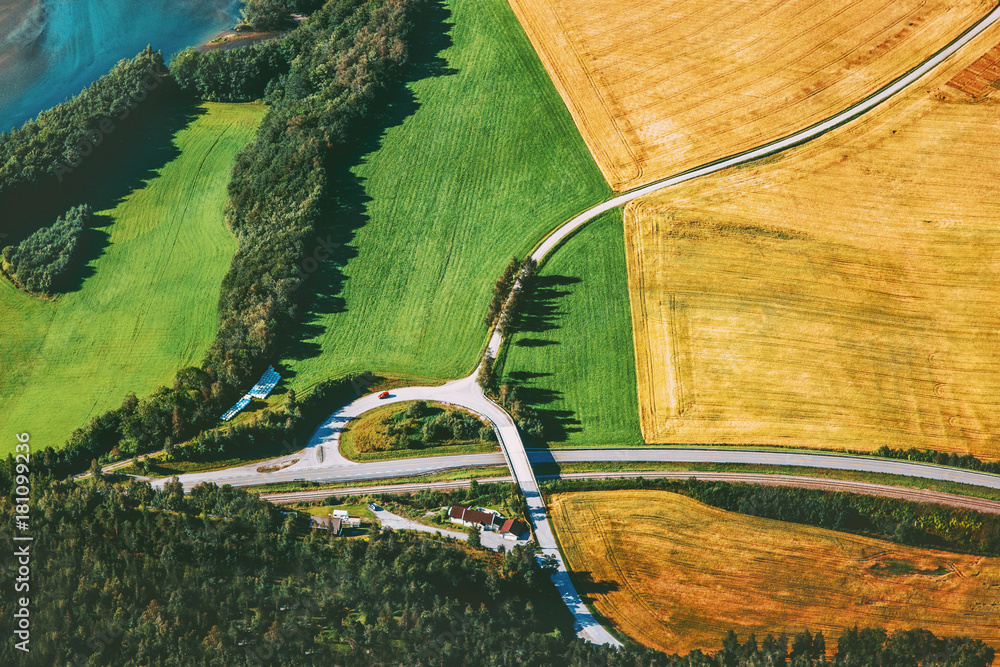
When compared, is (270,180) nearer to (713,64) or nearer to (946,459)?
(713,64)

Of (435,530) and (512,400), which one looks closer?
(435,530)

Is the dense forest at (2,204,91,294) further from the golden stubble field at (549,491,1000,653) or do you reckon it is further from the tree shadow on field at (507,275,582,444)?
the golden stubble field at (549,491,1000,653)

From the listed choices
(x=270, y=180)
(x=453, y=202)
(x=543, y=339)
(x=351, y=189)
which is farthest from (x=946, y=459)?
(x=270, y=180)

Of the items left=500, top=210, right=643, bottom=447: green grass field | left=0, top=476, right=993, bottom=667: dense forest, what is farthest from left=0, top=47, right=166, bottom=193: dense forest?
left=500, top=210, right=643, bottom=447: green grass field

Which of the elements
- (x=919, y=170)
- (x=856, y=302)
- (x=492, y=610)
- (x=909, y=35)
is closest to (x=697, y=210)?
(x=856, y=302)
